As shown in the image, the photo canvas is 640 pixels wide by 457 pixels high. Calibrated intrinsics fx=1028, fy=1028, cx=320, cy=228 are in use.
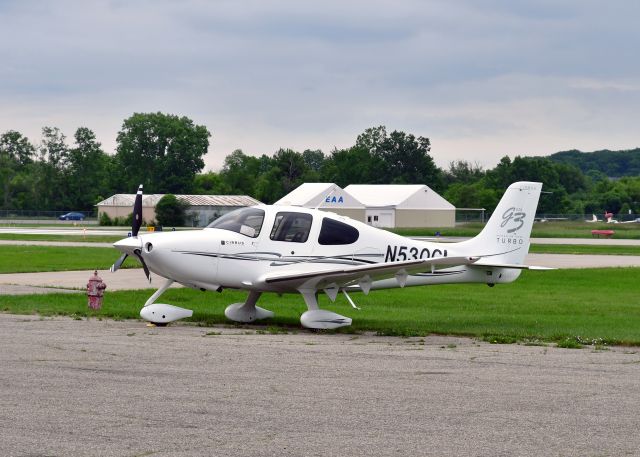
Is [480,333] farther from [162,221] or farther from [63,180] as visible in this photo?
[63,180]

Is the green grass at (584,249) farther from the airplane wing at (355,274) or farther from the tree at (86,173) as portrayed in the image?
the tree at (86,173)

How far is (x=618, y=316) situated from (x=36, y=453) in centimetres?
1540

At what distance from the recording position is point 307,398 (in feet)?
33.3

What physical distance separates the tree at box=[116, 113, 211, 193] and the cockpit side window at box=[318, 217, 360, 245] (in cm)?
10720

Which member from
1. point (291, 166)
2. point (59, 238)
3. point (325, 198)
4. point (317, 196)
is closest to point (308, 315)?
point (59, 238)

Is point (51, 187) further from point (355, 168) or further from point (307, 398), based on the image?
point (307, 398)

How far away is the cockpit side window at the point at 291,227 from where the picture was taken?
59.3ft

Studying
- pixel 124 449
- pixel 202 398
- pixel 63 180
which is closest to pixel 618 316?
pixel 202 398

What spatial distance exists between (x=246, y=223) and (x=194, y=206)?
2667 inches

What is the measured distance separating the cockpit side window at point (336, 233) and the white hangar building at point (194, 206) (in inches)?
2411

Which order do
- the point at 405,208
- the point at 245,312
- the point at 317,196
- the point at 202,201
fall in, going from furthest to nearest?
1. the point at 405,208
2. the point at 202,201
3. the point at 317,196
4. the point at 245,312

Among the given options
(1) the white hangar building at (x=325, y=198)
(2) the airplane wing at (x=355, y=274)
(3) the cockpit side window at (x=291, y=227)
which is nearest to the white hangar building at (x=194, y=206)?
(1) the white hangar building at (x=325, y=198)

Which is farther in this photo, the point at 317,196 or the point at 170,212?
the point at 317,196

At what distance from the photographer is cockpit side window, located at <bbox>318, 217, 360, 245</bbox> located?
18.3 m
